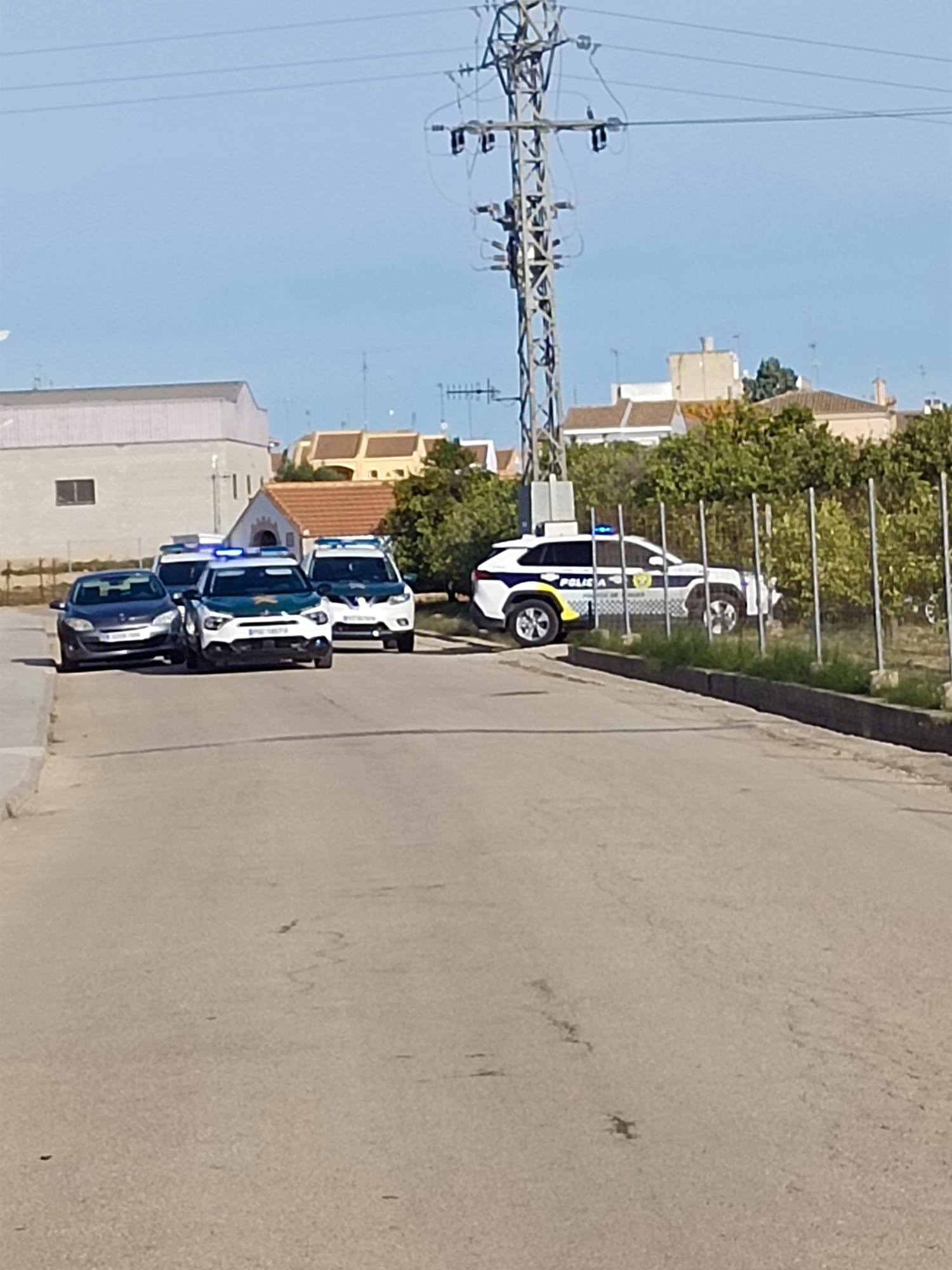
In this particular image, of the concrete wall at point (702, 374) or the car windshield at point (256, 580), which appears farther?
the concrete wall at point (702, 374)

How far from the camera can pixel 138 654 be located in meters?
31.2

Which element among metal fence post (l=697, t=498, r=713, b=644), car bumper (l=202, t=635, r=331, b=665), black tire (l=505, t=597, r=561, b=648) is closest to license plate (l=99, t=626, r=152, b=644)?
car bumper (l=202, t=635, r=331, b=665)

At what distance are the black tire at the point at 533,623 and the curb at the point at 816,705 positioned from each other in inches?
253

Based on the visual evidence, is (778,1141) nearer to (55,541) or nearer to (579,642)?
(579,642)

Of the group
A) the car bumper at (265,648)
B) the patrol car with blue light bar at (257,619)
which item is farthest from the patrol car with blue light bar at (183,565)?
the car bumper at (265,648)

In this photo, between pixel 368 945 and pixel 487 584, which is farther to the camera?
pixel 487 584

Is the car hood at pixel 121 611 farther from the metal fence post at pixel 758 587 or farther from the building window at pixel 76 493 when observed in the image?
the building window at pixel 76 493

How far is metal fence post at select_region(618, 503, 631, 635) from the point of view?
1112 inches

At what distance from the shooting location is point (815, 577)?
66.4 ft

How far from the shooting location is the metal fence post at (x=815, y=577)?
2008cm

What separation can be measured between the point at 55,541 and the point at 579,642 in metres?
59.9

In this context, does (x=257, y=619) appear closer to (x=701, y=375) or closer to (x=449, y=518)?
(x=449, y=518)

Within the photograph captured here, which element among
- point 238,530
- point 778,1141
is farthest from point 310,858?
point 238,530

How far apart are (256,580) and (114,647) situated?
10.2ft
